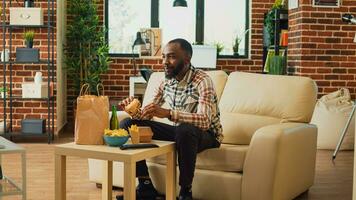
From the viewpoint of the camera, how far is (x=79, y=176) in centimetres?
469

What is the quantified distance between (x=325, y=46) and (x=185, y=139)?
3.49 meters

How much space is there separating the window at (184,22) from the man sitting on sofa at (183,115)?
14.0 feet

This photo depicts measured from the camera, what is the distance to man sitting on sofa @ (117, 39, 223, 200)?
135 inches

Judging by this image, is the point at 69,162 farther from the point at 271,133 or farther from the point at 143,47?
the point at 143,47

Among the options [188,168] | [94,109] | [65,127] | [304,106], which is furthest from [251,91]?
[65,127]

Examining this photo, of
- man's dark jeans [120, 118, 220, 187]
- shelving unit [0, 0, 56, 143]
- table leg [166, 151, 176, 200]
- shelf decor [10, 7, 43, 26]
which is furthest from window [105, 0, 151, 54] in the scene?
table leg [166, 151, 176, 200]

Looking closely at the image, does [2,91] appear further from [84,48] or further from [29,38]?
[84,48]

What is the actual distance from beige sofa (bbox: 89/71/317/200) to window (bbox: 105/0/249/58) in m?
3.65

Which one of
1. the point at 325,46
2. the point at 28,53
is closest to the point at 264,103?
the point at 325,46

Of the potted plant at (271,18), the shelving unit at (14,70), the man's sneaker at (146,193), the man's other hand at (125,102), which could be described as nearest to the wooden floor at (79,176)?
the man's sneaker at (146,193)

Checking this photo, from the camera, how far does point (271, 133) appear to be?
3506 mm

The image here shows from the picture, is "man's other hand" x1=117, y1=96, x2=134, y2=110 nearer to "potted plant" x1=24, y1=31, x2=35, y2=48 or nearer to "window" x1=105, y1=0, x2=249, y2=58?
"potted plant" x1=24, y1=31, x2=35, y2=48

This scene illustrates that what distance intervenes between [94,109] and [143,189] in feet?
3.03

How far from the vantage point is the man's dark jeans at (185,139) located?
134 inches
